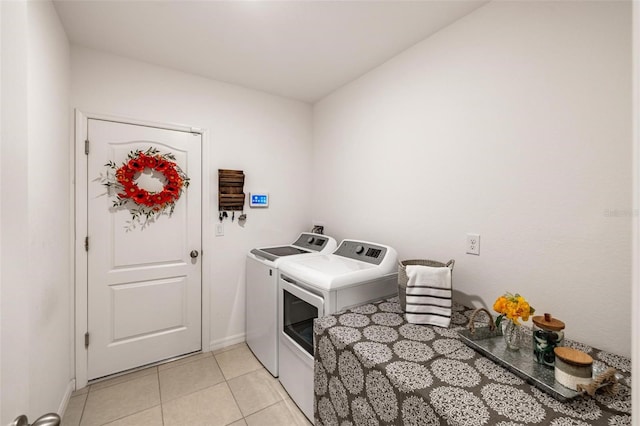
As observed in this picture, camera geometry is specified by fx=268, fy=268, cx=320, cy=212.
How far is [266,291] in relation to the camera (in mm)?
2141

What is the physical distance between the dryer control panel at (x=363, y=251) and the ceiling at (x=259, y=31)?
1456 mm

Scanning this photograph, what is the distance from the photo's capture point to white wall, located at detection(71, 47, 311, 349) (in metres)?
2.03

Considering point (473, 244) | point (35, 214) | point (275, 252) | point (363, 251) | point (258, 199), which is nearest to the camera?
point (35, 214)

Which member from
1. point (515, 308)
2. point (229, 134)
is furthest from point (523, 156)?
point (229, 134)

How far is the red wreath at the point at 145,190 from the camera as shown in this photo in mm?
2041

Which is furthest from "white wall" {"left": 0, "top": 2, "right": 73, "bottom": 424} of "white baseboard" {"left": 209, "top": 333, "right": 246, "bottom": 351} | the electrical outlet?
the electrical outlet

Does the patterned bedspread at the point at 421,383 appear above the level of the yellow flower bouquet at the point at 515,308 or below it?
below

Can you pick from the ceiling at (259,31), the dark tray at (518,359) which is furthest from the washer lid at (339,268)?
the ceiling at (259,31)

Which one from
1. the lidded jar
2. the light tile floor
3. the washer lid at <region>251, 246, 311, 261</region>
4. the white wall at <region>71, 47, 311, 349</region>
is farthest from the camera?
the washer lid at <region>251, 246, 311, 261</region>

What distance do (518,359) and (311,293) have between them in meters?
1.04

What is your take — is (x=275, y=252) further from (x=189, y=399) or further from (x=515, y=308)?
(x=515, y=308)

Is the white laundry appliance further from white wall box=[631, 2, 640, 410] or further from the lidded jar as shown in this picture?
white wall box=[631, 2, 640, 410]

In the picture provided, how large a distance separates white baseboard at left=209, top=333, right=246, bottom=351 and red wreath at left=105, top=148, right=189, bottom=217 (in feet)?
4.18

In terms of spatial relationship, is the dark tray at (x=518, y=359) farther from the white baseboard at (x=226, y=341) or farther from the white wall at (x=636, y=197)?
the white baseboard at (x=226, y=341)
